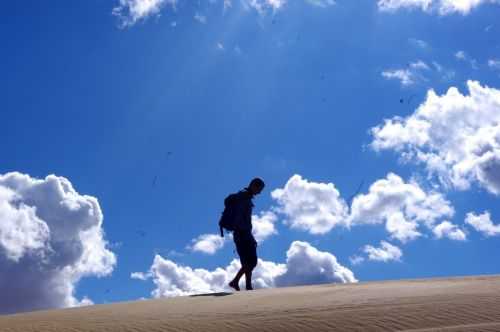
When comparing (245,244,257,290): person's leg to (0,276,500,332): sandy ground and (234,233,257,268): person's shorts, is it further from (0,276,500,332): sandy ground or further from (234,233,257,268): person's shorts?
(0,276,500,332): sandy ground

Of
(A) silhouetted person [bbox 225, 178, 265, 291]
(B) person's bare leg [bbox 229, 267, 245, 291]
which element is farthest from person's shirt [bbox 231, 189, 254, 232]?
(B) person's bare leg [bbox 229, 267, 245, 291]

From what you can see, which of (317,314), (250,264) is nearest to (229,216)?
(250,264)

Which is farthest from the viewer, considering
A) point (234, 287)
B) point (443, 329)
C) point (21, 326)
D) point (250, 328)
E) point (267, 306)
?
point (234, 287)

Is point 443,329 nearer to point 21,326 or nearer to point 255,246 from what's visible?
point 21,326

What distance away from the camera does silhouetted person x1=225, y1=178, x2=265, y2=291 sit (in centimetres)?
850

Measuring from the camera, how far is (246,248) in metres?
8.62

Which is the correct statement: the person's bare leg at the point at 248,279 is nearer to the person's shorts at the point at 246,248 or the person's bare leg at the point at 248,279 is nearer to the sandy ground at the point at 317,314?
the person's shorts at the point at 246,248

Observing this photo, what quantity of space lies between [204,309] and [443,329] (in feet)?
6.07

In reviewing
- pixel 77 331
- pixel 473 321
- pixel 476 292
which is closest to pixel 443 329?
pixel 473 321

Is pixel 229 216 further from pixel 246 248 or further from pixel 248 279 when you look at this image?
pixel 248 279

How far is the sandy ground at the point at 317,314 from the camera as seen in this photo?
413 centimetres

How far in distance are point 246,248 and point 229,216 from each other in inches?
18.8

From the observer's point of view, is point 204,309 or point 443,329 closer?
point 443,329

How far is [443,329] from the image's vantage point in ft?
12.9
